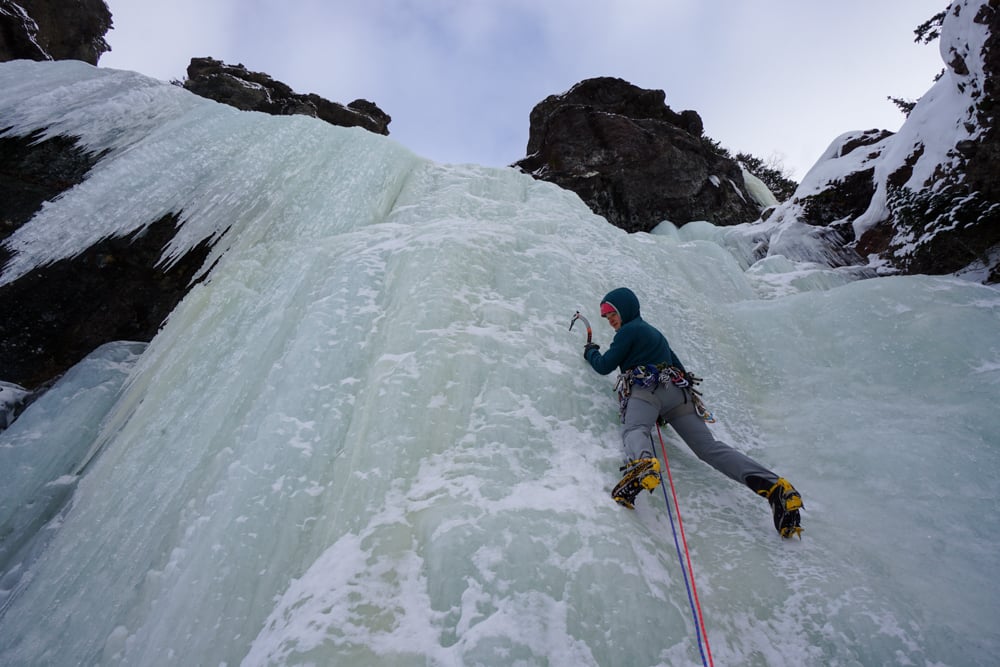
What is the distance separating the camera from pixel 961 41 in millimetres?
5176

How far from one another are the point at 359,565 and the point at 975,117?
7514 mm

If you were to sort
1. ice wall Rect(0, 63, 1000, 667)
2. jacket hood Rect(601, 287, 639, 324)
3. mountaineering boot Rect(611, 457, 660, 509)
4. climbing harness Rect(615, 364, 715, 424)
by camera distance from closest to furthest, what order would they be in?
ice wall Rect(0, 63, 1000, 667), mountaineering boot Rect(611, 457, 660, 509), climbing harness Rect(615, 364, 715, 424), jacket hood Rect(601, 287, 639, 324)

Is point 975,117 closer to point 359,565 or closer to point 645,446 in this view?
point 645,446

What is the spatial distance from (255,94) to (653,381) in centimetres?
1429

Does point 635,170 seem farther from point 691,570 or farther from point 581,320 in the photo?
point 691,570

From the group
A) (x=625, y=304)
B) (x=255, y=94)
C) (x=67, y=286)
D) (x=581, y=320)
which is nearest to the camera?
(x=625, y=304)

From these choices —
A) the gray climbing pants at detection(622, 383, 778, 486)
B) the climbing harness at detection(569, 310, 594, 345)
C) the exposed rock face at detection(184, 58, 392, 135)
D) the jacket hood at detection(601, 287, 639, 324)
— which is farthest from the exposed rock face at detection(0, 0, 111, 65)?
the gray climbing pants at detection(622, 383, 778, 486)

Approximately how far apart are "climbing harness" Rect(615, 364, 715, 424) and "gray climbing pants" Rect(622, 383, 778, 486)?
0.11 ft

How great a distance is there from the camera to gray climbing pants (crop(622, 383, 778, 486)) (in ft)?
9.33

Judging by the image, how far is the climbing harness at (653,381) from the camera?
Answer: 313 centimetres

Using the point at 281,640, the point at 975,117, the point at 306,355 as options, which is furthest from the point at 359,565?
the point at 975,117

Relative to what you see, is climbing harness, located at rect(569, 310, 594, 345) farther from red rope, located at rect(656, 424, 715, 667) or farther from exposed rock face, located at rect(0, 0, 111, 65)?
exposed rock face, located at rect(0, 0, 111, 65)

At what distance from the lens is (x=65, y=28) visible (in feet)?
40.5

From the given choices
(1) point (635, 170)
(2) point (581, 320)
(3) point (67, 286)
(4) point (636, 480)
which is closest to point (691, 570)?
(4) point (636, 480)
